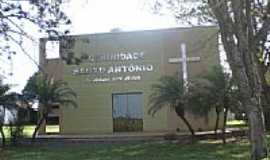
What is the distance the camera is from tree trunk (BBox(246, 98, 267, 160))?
15.6 meters

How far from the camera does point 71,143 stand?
32156 millimetres

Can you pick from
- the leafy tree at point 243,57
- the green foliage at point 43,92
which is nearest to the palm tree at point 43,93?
the green foliage at point 43,92

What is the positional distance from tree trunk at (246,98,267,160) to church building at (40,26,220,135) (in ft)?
68.6

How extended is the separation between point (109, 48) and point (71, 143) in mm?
9227

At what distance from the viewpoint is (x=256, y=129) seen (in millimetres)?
15844

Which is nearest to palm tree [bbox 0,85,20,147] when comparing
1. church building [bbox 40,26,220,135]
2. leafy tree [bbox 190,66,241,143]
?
church building [bbox 40,26,220,135]

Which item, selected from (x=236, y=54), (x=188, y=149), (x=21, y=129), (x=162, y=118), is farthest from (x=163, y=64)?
(x=236, y=54)

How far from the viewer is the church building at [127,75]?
124ft

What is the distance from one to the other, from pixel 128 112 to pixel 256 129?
2331cm

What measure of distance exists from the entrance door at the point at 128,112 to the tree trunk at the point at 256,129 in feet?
73.4

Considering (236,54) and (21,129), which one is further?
(21,129)

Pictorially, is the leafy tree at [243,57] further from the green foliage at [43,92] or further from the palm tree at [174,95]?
the green foliage at [43,92]

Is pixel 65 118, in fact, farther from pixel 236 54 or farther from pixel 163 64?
pixel 236 54

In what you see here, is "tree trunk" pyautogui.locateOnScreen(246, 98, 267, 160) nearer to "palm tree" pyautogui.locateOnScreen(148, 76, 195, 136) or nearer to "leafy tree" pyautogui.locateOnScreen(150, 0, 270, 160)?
"leafy tree" pyautogui.locateOnScreen(150, 0, 270, 160)
